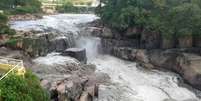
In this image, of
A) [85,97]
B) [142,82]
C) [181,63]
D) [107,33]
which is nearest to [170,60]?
[181,63]

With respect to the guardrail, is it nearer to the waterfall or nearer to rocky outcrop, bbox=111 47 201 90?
rocky outcrop, bbox=111 47 201 90

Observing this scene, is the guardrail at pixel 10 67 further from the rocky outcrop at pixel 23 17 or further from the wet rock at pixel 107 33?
the rocky outcrop at pixel 23 17

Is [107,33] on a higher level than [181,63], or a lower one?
higher

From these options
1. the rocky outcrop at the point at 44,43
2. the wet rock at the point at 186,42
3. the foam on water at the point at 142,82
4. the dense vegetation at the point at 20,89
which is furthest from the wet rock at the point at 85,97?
the wet rock at the point at 186,42

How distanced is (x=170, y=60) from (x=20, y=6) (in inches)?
1387

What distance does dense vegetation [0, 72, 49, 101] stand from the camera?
14.7 m

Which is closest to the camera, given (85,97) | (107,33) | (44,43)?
(85,97)

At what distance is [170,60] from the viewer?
30734 millimetres

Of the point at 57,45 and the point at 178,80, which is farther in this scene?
the point at 57,45

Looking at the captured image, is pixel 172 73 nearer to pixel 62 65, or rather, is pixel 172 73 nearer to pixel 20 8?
pixel 62 65

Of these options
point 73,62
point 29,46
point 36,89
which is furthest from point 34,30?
point 36,89

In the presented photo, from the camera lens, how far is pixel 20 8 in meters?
54.9

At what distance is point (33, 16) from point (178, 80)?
31.6 meters

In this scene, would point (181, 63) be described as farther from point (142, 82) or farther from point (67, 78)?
point (67, 78)
